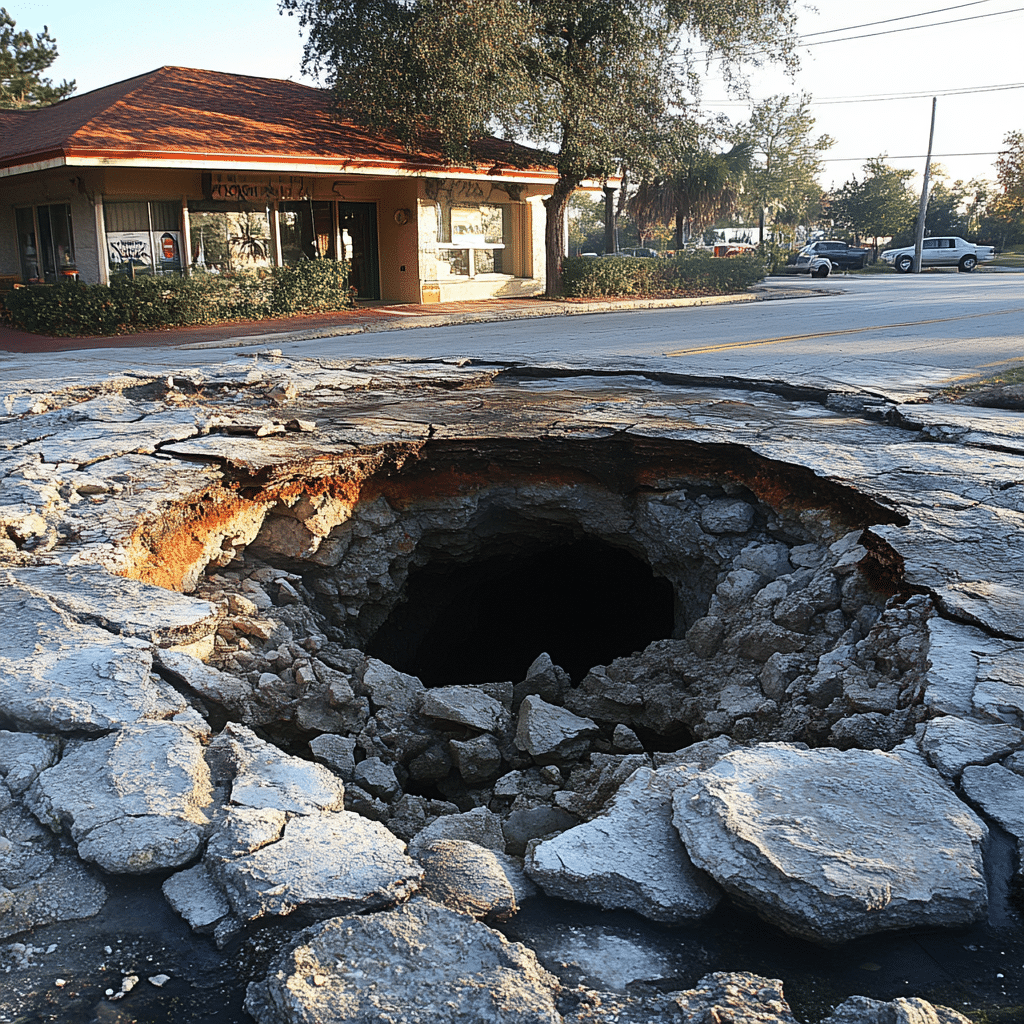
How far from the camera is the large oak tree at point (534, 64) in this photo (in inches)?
658

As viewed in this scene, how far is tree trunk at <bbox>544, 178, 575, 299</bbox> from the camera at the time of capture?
2180 cm

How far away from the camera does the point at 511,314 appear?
18922mm

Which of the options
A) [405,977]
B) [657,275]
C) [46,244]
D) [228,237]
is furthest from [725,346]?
[657,275]

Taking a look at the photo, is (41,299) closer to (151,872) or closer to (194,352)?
(194,352)

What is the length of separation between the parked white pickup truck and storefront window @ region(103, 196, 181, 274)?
33.8 m

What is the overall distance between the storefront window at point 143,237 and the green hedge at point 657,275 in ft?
31.8

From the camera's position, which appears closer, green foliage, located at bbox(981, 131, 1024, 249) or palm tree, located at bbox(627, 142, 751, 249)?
palm tree, located at bbox(627, 142, 751, 249)

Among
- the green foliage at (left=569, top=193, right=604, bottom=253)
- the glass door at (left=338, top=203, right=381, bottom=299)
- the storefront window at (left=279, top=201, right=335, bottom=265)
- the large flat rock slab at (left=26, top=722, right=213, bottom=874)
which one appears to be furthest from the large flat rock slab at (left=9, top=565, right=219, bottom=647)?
the green foliage at (left=569, top=193, right=604, bottom=253)

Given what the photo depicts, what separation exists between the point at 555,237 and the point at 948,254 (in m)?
25.8

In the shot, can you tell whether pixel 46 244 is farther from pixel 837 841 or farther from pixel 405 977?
pixel 837 841

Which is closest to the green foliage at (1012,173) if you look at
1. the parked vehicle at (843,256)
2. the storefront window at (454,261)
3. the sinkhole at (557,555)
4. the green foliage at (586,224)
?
the parked vehicle at (843,256)

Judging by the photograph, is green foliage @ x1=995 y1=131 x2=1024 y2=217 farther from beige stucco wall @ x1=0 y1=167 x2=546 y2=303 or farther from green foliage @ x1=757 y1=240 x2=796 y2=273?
beige stucco wall @ x1=0 y1=167 x2=546 y2=303

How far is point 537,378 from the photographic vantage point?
8.84 meters

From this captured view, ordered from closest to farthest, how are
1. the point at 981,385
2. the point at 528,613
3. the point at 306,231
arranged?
the point at 981,385
the point at 528,613
the point at 306,231
